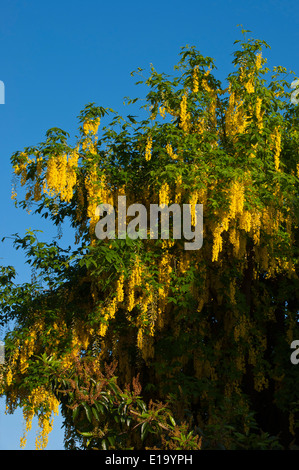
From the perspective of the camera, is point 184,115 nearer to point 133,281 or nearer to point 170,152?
point 170,152

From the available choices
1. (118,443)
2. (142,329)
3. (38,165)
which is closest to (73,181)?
(38,165)

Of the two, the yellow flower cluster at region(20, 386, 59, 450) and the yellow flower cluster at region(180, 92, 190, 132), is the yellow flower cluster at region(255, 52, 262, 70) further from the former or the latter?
the yellow flower cluster at region(20, 386, 59, 450)

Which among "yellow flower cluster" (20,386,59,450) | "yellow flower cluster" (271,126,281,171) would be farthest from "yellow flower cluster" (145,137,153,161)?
"yellow flower cluster" (20,386,59,450)

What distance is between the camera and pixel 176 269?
10.7 metres

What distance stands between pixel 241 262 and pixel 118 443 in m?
4.95

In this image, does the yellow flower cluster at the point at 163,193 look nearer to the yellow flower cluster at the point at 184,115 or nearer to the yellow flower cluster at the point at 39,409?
the yellow flower cluster at the point at 184,115

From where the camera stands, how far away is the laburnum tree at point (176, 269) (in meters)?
10.1

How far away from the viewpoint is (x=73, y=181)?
10484 millimetres

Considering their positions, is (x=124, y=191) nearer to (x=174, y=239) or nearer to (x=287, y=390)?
(x=174, y=239)
